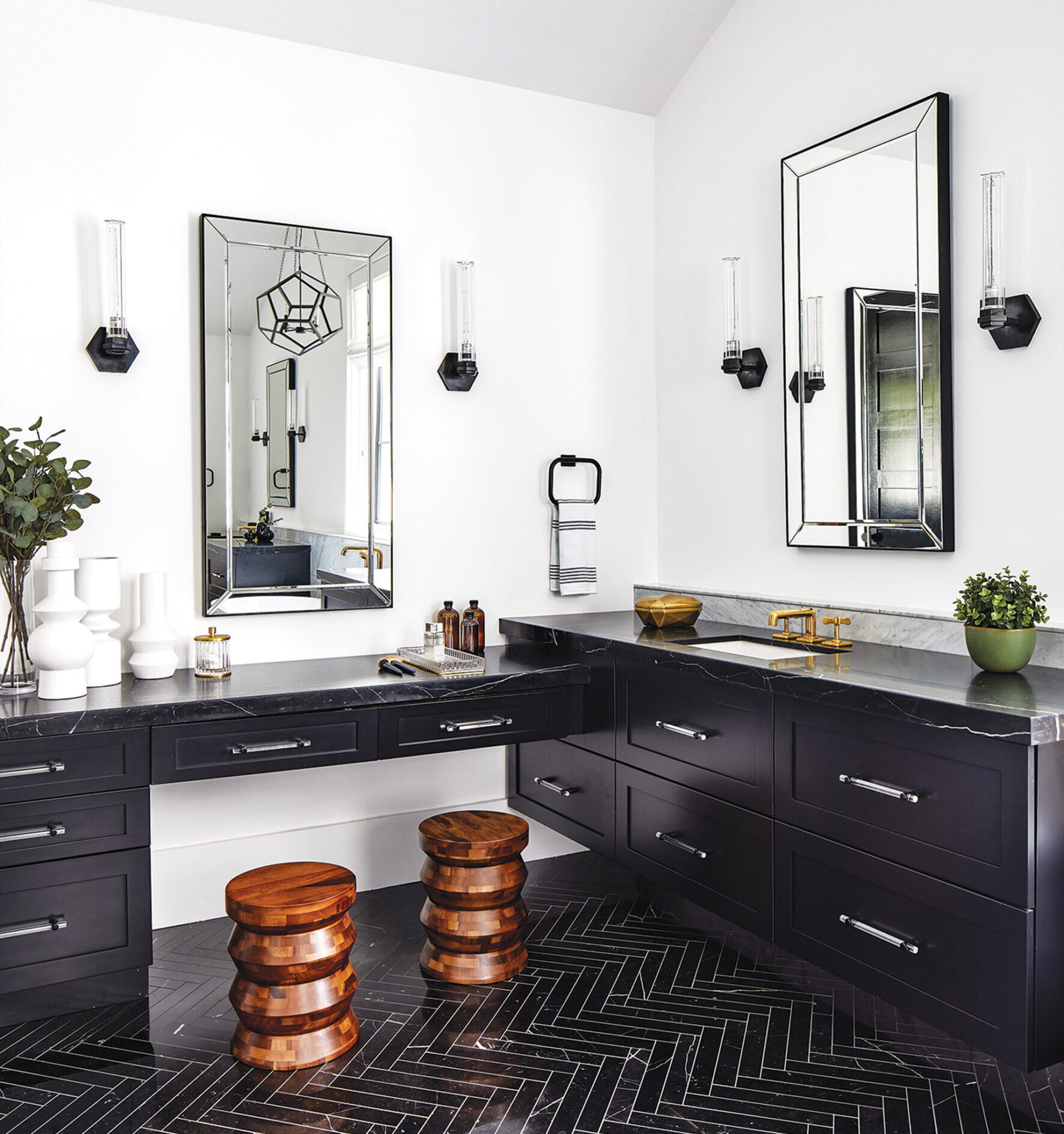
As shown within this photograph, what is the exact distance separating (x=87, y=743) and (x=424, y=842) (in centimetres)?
97

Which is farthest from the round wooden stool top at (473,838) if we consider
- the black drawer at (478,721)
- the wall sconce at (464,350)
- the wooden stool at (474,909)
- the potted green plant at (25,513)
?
the wall sconce at (464,350)

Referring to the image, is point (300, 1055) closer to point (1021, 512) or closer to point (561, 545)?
point (561, 545)

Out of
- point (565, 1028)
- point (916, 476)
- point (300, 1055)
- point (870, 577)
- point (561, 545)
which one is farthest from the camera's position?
point (561, 545)

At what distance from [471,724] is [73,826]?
1.13 meters

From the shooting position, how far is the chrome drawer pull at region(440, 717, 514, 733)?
300 centimetres

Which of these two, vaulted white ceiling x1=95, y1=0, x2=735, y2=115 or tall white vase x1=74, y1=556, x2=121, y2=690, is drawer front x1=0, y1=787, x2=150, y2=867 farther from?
vaulted white ceiling x1=95, y1=0, x2=735, y2=115

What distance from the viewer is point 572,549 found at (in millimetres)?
3758

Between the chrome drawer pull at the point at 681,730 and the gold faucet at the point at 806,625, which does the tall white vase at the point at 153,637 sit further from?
the gold faucet at the point at 806,625

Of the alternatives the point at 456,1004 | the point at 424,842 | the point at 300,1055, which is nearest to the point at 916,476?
the point at 424,842

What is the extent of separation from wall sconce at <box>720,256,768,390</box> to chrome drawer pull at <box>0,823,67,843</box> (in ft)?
8.26

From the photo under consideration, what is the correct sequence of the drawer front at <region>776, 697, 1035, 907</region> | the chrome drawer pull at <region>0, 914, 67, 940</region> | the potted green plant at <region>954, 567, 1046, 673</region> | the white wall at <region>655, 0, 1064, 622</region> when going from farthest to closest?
the white wall at <region>655, 0, 1064, 622</region>
the chrome drawer pull at <region>0, 914, 67, 940</region>
the potted green plant at <region>954, 567, 1046, 673</region>
the drawer front at <region>776, 697, 1035, 907</region>

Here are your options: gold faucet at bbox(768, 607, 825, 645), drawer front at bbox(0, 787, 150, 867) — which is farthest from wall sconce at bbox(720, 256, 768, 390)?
drawer front at bbox(0, 787, 150, 867)

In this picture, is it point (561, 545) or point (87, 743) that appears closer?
point (87, 743)

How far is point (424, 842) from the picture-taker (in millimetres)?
2906
